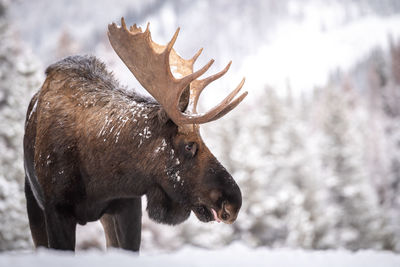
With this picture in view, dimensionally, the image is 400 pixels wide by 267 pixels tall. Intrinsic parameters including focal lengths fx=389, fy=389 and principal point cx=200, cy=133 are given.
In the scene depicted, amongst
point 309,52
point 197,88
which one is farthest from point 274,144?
point 309,52

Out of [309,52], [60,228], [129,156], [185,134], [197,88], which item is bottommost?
[60,228]

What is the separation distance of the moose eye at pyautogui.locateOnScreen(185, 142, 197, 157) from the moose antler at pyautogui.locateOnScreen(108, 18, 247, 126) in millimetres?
149

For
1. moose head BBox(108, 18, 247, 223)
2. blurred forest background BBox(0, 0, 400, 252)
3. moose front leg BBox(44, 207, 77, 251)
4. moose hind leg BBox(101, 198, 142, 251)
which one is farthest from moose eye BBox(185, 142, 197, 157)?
blurred forest background BBox(0, 0, 400, 252)

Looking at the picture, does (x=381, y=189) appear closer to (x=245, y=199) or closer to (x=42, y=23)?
(x=245, y=199)

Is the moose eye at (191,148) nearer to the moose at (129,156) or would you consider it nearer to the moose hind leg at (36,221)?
the moose at (129,156)

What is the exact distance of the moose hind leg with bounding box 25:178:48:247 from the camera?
2.98 metres

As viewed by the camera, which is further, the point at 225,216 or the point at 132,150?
the point at 132,150

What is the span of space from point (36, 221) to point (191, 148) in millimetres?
1413

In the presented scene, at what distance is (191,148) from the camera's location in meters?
2.54

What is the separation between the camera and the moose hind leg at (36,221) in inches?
117

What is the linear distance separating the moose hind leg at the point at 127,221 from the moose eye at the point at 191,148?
641mm

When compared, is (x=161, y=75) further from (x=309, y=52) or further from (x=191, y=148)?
(x=309, y=52)

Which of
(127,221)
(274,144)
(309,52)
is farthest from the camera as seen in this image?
(309,52)

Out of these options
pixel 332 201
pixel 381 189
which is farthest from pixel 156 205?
pixel 381 189
